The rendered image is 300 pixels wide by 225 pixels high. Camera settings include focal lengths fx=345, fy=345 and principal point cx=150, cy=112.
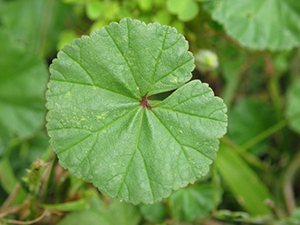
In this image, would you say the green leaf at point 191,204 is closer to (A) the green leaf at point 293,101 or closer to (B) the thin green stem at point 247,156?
(B) the thin green stem at point 247,156

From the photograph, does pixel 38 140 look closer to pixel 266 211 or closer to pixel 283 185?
pixel 266 211

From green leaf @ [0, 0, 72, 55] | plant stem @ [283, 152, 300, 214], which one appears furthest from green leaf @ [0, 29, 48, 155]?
plant stem @ [283, 152, 300, 214]

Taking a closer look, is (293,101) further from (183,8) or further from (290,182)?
(183,8)

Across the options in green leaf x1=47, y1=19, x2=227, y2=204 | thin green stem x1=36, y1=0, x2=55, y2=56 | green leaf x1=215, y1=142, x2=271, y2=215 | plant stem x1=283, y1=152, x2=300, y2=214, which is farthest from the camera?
thin green stem x1=36, y1=0, x2=55, y2=56

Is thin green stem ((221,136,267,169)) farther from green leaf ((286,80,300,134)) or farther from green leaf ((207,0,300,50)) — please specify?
green leaf ((207,0,300,50))

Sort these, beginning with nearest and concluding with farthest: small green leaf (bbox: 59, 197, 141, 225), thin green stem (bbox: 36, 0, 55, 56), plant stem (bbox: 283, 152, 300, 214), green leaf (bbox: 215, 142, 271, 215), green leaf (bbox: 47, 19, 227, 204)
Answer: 1. green leaf (bbox: 47, 19, 227, 204)
2. small green leaf (bbox: 59, 197, 141, 225)
3. green leaf (bbox: 215, 142, 271, 215)
4. plant stem (bbox: 283, 152, 300, 214)
5. thin green stem (bbox: 36, 0, 55, 56)

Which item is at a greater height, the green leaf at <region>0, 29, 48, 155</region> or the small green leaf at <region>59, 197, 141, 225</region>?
the green leaf at <region>0, 29, 48, 155</region>

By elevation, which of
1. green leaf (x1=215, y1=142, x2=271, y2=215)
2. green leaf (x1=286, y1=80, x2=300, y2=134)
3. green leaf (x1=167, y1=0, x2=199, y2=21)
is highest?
green leaf (x1=167, y1=0, x2=199, y2=21)

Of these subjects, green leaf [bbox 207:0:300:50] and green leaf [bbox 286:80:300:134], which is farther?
green leaf [bbox 286:80:300:134]
